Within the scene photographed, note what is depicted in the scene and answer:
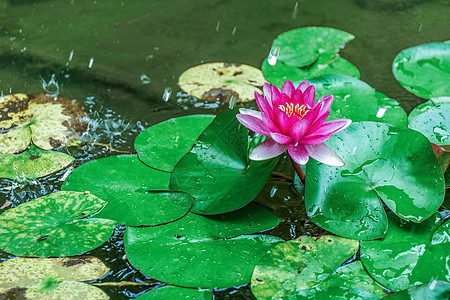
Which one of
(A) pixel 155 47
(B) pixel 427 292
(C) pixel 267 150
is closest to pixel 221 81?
(A) pixel 155 47

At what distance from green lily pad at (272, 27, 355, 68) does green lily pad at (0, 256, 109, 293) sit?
148cm

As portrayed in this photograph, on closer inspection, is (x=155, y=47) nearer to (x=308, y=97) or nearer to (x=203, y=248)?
(x=308, y=97)

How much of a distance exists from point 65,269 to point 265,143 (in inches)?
28.9

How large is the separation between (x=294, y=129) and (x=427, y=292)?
583mm

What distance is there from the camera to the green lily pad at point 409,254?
1389 millimetres

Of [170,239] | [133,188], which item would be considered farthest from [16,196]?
[170,239]

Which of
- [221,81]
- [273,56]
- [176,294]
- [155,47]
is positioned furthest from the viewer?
[155,47]

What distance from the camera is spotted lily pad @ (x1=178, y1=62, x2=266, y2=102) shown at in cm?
234

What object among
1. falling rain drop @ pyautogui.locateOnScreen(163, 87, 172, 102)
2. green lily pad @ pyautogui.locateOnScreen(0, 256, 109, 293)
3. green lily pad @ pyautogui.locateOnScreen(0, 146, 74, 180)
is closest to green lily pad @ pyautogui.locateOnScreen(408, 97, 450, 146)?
falling rain drop @ pyautogui.locateOnScreen(163, 87, 172, 102)

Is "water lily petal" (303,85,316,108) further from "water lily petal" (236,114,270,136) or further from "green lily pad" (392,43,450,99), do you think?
"green lily pad" (392,43,450,99)

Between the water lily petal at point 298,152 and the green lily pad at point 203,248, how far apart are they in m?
0.25

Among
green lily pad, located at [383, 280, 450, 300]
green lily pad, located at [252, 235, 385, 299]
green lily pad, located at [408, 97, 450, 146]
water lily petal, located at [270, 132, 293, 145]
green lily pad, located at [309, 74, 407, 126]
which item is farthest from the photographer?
green lily pad, located at [309, 74, 407, 126]

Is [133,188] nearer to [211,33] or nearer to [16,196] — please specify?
[16,196]

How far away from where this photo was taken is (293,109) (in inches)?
62.3
